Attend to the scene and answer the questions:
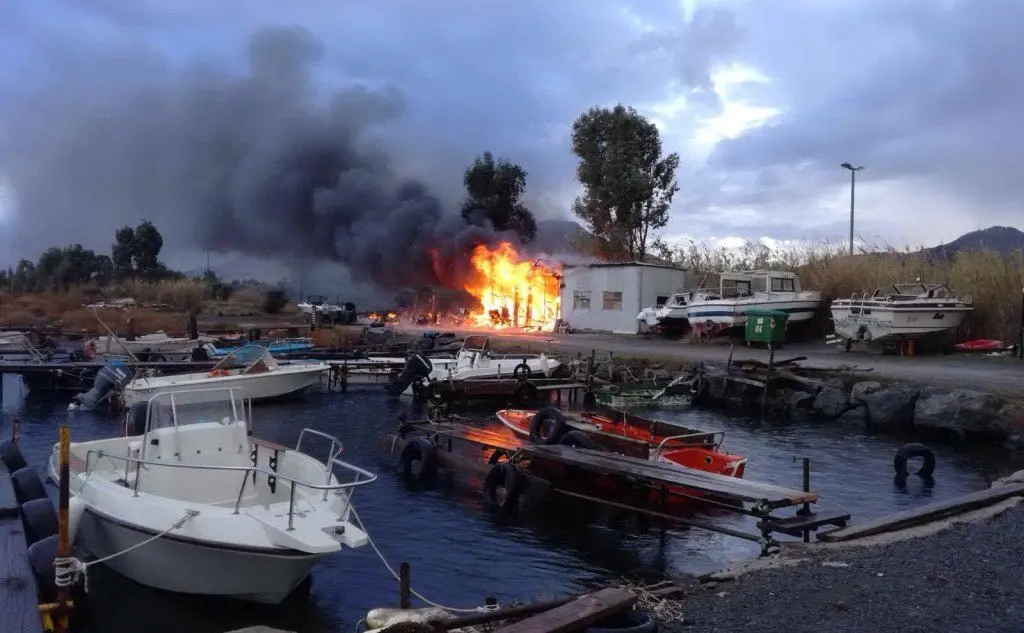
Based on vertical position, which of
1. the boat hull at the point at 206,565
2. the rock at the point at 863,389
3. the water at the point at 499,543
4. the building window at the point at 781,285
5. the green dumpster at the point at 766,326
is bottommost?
the water at the point at 499,543

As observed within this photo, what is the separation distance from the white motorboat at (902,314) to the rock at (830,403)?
5.55m

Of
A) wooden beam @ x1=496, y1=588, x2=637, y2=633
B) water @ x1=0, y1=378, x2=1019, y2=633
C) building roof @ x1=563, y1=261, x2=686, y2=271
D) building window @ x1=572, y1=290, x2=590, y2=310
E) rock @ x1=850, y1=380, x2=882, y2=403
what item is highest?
building roof @ x1=563, y1=261, x2=686, y2=271

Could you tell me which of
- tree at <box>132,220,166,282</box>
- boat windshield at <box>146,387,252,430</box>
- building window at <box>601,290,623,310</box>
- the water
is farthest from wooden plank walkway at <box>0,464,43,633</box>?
tree at <box>132,220,166,282</box>

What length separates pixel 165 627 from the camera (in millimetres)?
9664

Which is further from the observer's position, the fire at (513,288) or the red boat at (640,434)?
the fire at (513,288)

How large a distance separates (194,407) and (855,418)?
1919 cm

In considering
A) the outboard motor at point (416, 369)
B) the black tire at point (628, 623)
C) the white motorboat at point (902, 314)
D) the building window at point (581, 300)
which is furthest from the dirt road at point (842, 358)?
the black tire at point (628, 623)

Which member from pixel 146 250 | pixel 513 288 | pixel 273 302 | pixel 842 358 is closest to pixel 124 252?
pixel 146 250

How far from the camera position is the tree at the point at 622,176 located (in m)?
49.9

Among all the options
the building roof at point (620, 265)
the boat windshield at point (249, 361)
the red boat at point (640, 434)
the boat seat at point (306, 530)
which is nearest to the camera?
the boat seat at point (306, 530)

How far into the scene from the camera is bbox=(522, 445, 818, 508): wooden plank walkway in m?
11.2

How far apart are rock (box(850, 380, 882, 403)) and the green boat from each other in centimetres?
541

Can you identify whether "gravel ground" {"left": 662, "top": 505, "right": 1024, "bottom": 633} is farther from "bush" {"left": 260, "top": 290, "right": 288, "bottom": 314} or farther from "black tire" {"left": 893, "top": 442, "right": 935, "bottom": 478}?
"bush" {"left": 260, "top": 290, "right": 288, "bottom": 314}

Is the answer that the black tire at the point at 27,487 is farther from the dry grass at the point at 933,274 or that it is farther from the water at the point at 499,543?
the dry grass at the point at 933,274
